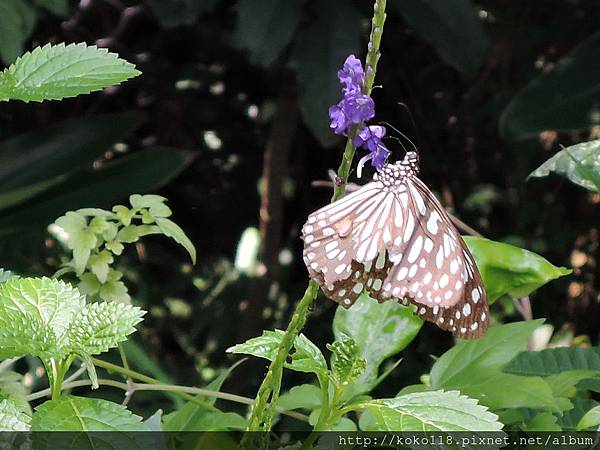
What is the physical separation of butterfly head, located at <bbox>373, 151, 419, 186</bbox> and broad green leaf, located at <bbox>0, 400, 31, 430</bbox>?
0.36 meters

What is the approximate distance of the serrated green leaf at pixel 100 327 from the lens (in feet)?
2.00

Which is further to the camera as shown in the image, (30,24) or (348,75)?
(30,24)

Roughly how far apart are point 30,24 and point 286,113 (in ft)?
2.31

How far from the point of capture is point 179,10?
1616 mm

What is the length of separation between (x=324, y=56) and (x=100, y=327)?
1.07 metres

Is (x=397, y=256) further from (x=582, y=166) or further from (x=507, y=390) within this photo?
Result: (x=582, y=166)

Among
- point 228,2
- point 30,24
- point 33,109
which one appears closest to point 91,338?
point 30,24

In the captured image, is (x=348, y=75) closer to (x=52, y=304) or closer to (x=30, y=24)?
(x=52, y=304)

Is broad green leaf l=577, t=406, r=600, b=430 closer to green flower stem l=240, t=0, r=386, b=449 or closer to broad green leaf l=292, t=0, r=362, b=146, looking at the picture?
green flower stem l=240, t=0, r=386, b=449

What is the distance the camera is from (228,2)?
1882mm

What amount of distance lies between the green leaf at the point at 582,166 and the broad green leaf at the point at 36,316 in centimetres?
50

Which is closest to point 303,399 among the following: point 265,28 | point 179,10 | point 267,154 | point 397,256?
point 397,256

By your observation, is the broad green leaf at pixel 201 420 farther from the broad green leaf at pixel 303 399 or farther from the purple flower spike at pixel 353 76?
the purple flower spike at pixel 353 76

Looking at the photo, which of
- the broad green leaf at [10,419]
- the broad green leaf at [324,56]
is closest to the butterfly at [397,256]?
the broad green leaf at [10,419]
